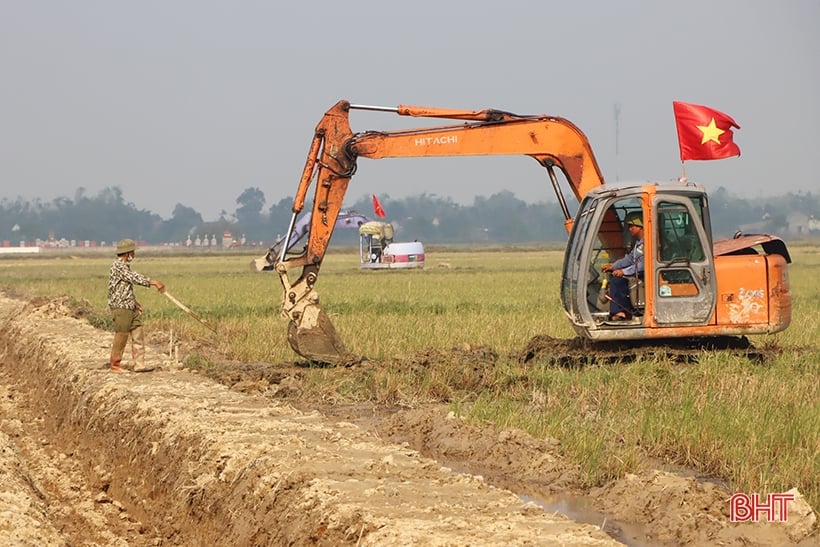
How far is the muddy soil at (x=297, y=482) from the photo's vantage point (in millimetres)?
7098

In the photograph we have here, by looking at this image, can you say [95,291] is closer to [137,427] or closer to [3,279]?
[3,279]

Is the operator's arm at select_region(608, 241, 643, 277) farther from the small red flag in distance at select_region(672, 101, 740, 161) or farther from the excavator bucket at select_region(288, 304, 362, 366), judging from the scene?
the excavator bucket at select_region(288, 304, 362, 366)

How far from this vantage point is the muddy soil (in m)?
7.10

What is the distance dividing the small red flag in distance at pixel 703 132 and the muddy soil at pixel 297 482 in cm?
553

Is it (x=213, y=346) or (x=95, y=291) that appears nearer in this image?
(x=213, y=346)

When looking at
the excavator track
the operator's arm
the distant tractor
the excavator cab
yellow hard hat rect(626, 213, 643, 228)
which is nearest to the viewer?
the excavator cab

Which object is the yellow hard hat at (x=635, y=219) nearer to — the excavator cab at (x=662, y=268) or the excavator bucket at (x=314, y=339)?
the excavator cab at (x=662, y=268)

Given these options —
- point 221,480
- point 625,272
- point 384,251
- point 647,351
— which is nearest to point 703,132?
point 625,272

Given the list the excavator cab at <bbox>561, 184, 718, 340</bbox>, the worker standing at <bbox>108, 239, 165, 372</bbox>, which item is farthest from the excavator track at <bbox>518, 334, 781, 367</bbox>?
the worker standing at <bbox>108, 239, 165, 372</bbox>

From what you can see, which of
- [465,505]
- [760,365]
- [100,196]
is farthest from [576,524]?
[100,196]

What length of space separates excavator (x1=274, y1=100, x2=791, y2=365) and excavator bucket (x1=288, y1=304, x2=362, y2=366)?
0.05 ft

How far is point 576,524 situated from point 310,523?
Answer: 162 cm

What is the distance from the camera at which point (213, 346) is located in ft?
62.4

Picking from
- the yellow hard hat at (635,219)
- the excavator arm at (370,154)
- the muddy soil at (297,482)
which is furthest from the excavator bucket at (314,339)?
the yellow hard hat at (635,219)
